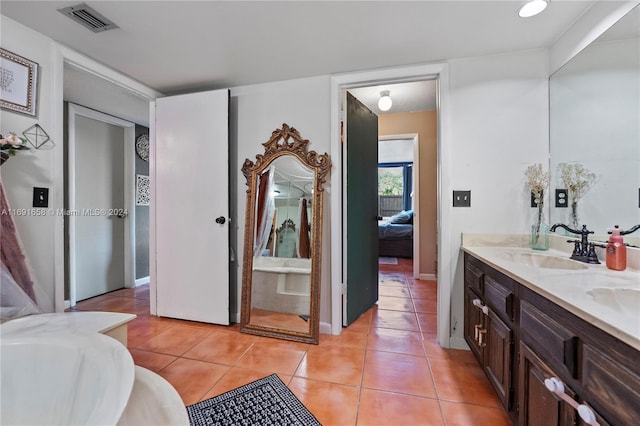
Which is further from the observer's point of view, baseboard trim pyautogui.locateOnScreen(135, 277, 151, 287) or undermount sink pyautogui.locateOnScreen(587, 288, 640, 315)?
A: baseboard trim pyautogui.locateOnScreen(135, 277, 151, 287)

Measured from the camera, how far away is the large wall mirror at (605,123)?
4.37 feet

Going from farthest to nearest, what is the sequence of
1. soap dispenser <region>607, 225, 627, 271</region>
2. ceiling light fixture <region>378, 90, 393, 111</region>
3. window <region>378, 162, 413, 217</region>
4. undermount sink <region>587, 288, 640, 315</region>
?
1. window <region>378, 162, 413, 217</region>
2. ceiling light fixture <region>378, 90, 393, 111</region>
3. soap dispenser <region>607, 225, 627, 271</region>
4. undermount sink <region>587, 288, 640, 315</region>

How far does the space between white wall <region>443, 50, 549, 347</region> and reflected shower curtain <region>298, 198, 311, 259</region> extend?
1.12m

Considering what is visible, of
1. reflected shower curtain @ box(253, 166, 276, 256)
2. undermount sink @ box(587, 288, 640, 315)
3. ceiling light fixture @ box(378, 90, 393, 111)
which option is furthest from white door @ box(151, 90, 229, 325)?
undermount sink @ box(587, 288, 640, 315)

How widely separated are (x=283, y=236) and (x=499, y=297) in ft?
5.29

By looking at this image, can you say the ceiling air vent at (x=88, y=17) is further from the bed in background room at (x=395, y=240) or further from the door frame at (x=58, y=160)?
the bed in background room at (x=395, y=240)

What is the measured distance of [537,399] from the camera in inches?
39.4

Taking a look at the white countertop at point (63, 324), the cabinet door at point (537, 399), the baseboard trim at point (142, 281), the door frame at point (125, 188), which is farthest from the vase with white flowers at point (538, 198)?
the baseboard trim at point (142, 281)

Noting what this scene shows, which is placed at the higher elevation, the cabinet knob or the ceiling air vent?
the ceiling air vent

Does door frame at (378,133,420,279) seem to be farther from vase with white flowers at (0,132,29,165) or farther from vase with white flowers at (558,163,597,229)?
vase with white flowers at (0,132,29,165)

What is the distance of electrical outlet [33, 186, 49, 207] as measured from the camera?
1.71 metres

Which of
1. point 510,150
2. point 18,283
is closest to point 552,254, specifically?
point 510,150

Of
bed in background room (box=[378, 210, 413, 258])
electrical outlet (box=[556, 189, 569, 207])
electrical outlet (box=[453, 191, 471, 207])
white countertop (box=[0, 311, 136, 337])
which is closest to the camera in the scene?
white countertop (box=[0, 311, 136, 337])

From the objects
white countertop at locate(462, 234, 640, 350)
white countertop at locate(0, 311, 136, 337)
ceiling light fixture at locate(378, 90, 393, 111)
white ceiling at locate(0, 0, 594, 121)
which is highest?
ceiling light fixture at locate(378, 90, 393, 111)
